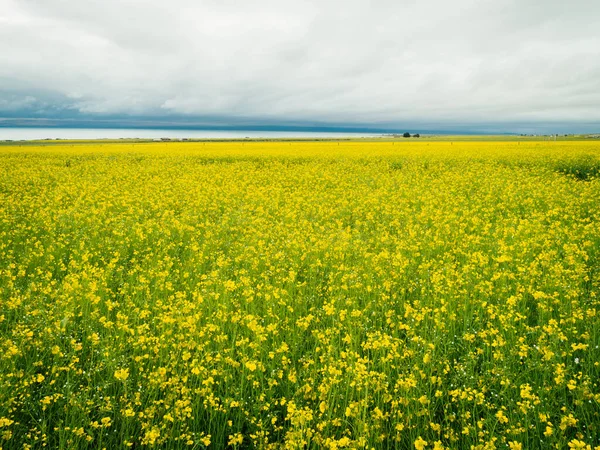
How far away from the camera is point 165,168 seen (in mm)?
24109

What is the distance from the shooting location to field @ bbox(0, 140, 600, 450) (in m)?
3.57

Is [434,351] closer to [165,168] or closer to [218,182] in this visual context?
[218,182]

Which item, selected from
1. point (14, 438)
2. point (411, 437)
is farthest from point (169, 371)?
point (411, 437)

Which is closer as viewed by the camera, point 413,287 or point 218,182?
point 413,287

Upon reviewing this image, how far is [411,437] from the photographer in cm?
348

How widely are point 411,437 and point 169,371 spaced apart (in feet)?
8.09

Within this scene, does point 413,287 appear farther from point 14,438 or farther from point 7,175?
point 7,175

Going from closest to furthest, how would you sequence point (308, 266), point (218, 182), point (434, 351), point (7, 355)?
point (7, 355) < point (434, 351) < point (308, 266) < point (218, 182)

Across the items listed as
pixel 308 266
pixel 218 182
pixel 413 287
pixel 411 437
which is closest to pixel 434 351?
pixel 411 437

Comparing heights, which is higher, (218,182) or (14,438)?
(218,182)

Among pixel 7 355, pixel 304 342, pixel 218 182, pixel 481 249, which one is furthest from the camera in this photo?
pixel 218 182

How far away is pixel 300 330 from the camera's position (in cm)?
523

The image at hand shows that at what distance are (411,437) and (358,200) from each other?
10.4 meters

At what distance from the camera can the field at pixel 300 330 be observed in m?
3.57
